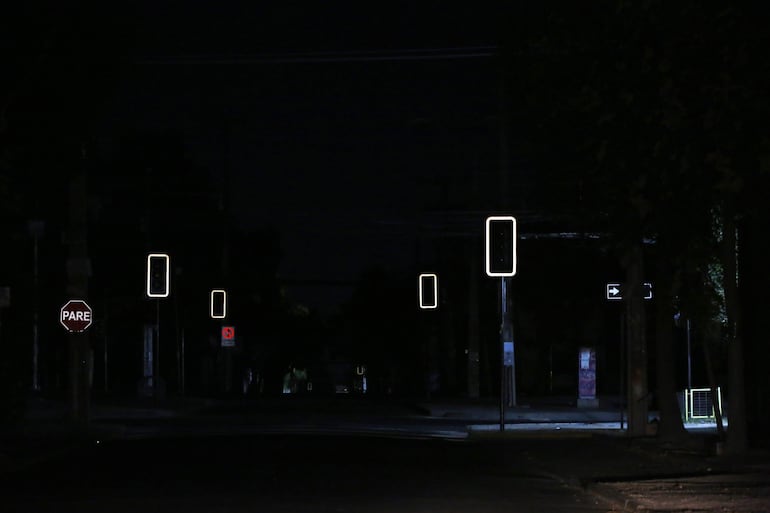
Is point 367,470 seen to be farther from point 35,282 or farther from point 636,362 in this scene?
point 35,282

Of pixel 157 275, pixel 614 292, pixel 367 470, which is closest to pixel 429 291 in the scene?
pixel 157 275

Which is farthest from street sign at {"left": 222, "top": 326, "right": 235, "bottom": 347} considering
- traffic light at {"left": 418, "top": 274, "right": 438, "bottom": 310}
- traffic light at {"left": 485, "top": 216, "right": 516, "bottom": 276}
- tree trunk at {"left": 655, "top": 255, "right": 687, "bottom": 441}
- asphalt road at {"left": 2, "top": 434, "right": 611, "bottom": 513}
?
tree trunk at {"left": 655, "top": 255, "right": 687, "bottom": 441}

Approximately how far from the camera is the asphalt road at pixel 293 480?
15984 mm

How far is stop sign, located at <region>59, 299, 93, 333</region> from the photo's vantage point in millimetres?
30031

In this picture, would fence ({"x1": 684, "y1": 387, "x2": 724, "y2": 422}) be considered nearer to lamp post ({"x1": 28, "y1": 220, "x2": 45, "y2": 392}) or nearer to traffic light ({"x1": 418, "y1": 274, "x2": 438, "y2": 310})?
traffic light ({"x1": 418, "y1": 274, "x2": 438, "y2": 310})

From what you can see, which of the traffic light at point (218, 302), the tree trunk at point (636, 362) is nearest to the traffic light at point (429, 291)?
the traffic light at point (218, 302)

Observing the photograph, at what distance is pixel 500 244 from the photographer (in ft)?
92.9

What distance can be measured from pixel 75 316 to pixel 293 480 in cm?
1256

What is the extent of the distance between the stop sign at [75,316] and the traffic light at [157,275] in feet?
11.9

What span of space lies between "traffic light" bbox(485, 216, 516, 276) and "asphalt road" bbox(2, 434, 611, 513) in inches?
144

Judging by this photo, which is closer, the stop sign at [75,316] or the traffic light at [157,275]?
the stop sign at [75,316]

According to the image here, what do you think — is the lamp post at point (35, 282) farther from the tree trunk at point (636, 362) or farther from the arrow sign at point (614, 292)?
the arrow sign at point (614, 292)

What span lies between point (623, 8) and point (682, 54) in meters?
0.99

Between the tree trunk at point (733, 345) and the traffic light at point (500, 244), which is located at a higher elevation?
the traffic light at point (500, 244)
